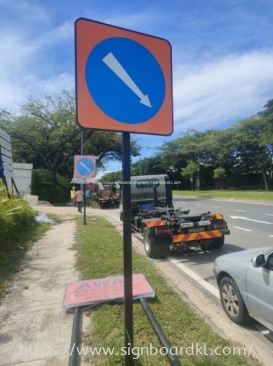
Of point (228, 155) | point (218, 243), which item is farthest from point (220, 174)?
point (218, 243)

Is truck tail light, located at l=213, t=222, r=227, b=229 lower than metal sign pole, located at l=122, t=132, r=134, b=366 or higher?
lower

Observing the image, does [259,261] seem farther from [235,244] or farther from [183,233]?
[235,244]

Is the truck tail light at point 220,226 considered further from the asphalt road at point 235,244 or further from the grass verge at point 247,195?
the grass verge at point 247,195

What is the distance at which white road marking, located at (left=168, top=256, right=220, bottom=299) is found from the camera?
4799 millimetres

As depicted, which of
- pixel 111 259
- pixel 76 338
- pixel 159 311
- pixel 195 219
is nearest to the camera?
pixel 76 338

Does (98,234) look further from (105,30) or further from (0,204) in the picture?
(105,30)

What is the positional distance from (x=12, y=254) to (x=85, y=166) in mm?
5331

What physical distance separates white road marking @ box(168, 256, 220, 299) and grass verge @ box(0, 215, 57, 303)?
333 centimetres

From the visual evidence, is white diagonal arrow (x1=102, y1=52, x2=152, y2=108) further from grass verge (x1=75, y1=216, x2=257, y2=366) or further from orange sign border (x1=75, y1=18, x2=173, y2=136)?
grass verge (x1=75, y1=216, x2=257, y2=366)

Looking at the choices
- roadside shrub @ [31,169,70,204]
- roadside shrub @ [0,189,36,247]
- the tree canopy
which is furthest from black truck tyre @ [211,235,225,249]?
the tree canopy

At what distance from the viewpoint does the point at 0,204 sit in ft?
25.7

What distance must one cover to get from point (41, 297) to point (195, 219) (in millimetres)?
4401

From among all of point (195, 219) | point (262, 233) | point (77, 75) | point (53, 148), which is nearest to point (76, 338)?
point (77, 75)

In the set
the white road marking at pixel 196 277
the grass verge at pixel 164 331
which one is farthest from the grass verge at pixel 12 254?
the white road marking at pixel 196 277
